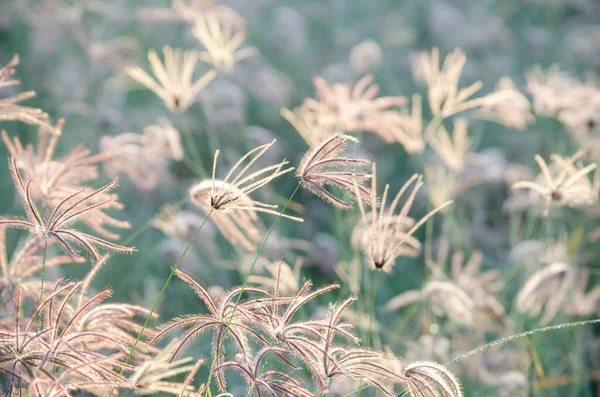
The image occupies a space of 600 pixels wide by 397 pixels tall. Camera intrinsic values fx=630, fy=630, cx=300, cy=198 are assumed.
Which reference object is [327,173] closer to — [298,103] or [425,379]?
[425,379]

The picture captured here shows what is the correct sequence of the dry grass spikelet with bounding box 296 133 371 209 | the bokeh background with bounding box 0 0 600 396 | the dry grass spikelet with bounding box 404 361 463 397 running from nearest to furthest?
the dry grass spikelet with bounding box 404 361 463 397, the dry grass spikelet with bounding box 296 133 371 209, the bokeh background with bounding box 0 0 600 396

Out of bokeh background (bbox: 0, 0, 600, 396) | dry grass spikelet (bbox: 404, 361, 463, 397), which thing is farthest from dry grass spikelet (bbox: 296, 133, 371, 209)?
bokeh background (bbox: 0, 0, 600, 396)

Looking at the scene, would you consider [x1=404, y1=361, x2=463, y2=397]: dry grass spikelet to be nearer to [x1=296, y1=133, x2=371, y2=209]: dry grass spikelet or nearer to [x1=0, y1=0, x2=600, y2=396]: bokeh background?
[x1=296, y1=133, x2=371, y2=209]: dry grass spikelet

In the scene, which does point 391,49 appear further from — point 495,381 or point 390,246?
point 390,246

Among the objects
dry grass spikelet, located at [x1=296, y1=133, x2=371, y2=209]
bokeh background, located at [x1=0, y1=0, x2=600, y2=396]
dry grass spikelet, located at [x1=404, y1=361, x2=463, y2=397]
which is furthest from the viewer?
bokeh background, located at [x1=0, y1=0, x2=600, y2=396]

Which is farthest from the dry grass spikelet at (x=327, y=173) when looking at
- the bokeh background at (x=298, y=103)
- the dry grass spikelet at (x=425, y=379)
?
the bokeh background at (x=298, y=103)

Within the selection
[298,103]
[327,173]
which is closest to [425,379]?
[327,173]

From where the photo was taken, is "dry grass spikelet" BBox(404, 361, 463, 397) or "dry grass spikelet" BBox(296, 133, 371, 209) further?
"dry grass spikelet" BBox(296, 133, 371, 209)

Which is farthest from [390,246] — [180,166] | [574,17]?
[574,17]

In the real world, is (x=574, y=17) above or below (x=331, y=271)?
above
